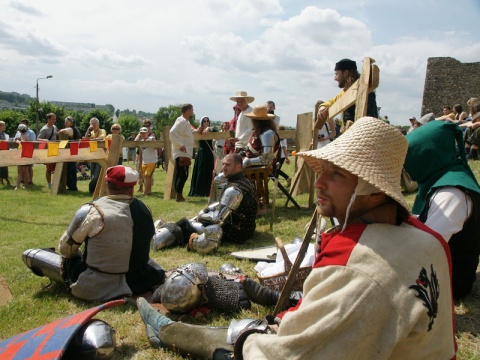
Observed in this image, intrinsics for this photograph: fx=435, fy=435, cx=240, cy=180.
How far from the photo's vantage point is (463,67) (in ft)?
87.4

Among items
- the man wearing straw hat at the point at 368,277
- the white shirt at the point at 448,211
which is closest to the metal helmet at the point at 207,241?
the white shirt at the point at 448,211

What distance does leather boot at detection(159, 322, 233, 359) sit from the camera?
2543 mm

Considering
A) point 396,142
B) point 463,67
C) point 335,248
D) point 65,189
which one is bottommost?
point 65,189

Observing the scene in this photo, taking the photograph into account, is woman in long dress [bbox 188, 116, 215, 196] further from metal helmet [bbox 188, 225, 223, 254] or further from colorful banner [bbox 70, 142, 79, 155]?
metal helmet [bbox 188, 225, 223, 254]

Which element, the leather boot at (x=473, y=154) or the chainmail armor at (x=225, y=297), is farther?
the leather boot at (x=473, y=154)

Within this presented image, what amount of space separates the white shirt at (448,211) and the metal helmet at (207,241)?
270 centimetres

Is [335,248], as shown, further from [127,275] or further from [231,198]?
[231,198]

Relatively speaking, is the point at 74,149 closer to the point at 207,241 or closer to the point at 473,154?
the point at 207,241

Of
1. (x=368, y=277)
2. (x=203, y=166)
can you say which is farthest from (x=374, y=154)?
(x=203, y=166)

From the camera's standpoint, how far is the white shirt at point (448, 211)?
2.89 metres

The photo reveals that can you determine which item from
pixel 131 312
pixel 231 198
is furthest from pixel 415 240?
pixel 231 198

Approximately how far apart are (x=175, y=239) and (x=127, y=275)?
1.46 metres

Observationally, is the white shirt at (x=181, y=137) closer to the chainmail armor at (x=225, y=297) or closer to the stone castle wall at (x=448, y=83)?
the chainmail armor at (x=225, y=297)

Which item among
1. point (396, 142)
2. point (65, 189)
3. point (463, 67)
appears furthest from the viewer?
point (463, 67)
